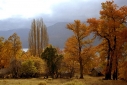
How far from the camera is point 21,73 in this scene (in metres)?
56.4

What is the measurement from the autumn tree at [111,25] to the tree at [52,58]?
20.2m

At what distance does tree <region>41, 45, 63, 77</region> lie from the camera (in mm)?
51625

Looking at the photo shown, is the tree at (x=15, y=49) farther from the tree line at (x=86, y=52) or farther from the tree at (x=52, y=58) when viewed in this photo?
the tree at (x=52, y=58)

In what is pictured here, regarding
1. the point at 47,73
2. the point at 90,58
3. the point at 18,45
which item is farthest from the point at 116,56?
the point at 18,45

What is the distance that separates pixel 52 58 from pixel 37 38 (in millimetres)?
47932

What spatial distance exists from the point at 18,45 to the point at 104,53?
28.6m

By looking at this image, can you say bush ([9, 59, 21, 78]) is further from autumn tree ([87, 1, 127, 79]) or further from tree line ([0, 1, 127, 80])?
autumn tree ([87, 1, 127, 79])

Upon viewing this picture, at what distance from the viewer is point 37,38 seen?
98.3 metres

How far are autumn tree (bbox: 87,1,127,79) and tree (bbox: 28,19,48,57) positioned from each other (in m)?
62.3

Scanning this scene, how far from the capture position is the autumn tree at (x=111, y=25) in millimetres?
31141

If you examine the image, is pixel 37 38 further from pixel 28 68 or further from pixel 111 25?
pixel 111 25

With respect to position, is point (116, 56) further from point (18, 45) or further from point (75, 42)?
point (18, 45)

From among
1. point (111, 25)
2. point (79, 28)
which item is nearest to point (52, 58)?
point (79, 28)

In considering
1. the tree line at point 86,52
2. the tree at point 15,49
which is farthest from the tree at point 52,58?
the tree at point 15,49
